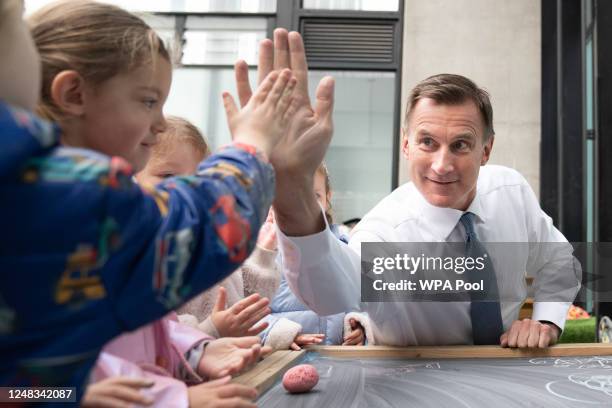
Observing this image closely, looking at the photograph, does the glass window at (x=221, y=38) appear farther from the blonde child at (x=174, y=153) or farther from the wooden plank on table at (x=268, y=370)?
the wooden plank on table at (x=268, y=370)

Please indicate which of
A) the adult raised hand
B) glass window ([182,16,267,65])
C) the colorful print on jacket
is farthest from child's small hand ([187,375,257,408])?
glass window ([182,16,267,65])

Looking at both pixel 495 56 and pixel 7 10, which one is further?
pixel 495 56

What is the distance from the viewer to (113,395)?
22.2 inches

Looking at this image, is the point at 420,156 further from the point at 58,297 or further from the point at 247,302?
the point at 58,297

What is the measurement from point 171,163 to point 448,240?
0.75 m

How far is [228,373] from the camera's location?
2.55 ft

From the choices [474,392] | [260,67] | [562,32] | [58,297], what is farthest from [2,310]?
[562,32]

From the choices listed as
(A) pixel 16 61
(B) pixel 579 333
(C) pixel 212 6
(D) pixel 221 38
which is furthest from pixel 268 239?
(C) pixel 212 6

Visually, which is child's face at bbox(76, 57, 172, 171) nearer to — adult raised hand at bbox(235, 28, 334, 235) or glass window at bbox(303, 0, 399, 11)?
adult raised hand at bbox(235, 28, 334, 235)

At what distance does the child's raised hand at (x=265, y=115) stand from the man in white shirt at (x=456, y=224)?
2.02 ft

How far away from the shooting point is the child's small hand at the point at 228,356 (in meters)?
0.78

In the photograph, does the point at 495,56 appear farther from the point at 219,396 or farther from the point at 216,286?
the point at 219,396

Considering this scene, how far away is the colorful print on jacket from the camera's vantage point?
15.9 inches

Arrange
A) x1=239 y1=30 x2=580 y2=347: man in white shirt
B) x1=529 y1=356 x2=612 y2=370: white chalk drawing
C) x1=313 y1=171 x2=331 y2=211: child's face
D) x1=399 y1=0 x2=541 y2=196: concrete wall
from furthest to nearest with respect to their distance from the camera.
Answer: x1=399 y1=0 x2=541 y2=196: concrete wall, x1=313 y1=171 x2=331 y2=211: child's face, x1=239 y1=30 x2=580 y2=347: man in white shirt, x1=529 y1=356 x2=612 y2=370: white chalk drawing
